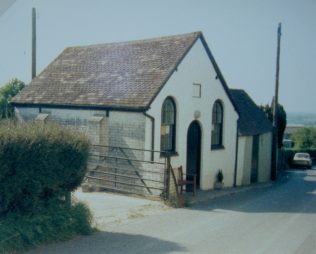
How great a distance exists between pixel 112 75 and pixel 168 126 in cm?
354

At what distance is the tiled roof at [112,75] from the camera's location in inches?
631

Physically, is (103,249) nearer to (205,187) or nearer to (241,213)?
(241,213)

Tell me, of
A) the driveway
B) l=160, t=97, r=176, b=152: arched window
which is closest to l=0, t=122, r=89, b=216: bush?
the driveway

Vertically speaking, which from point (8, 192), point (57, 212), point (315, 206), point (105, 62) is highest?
point (105, 62)

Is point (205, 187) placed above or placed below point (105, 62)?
below

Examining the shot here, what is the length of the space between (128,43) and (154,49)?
2.43m

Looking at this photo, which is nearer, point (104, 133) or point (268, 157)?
point (104, 133)

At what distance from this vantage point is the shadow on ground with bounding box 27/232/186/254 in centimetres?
823

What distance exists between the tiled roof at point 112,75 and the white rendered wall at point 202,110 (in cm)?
52

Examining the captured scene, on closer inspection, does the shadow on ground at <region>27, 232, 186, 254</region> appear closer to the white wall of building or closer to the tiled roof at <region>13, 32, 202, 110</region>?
the tiled roof at <region>13, 32, 202, 110</region>

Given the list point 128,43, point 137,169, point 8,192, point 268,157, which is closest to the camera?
point 8,192

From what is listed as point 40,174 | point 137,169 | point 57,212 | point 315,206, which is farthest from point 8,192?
point 315,206

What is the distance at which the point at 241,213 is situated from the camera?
1300 cm

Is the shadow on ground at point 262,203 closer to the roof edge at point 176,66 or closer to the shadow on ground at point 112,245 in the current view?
the roof edge at point 176,66
